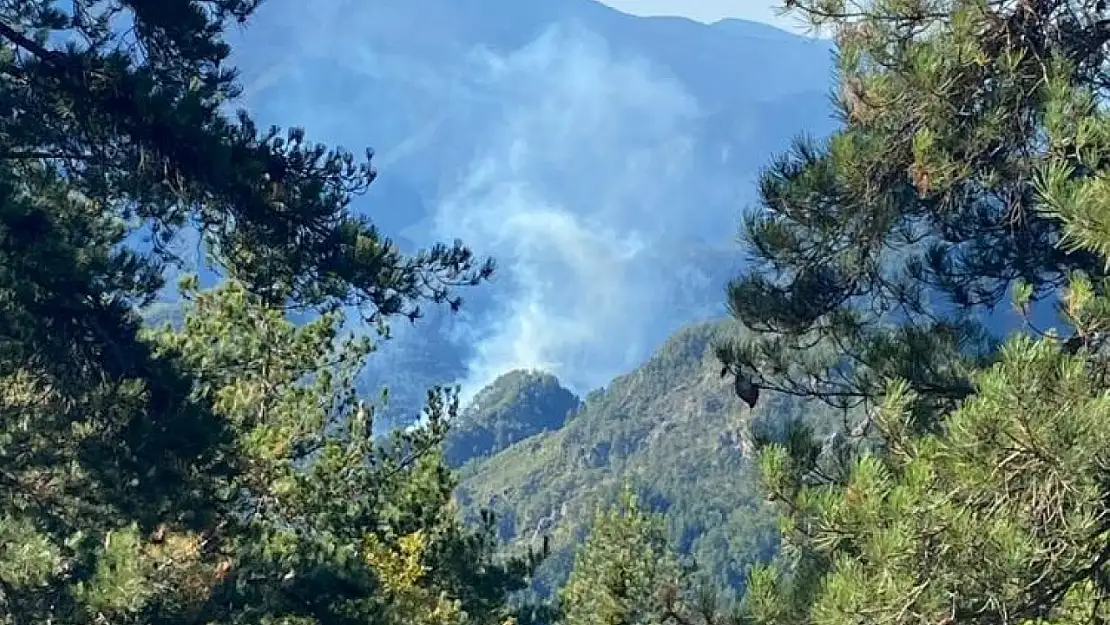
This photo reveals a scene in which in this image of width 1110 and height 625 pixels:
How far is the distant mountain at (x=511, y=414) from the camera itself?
373 ft

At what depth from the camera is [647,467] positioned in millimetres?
97812

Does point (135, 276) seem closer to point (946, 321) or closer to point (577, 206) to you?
point (946, 321)

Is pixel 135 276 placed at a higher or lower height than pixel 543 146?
lower

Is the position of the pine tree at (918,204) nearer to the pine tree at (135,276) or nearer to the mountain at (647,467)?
the pine tree at (135,276)

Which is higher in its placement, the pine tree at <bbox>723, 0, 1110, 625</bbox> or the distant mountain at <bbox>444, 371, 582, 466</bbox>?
the distant mountain at <bbox>444, 371, 582, 466</bbox>

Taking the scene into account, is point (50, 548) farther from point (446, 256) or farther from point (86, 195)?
point (446, 256)

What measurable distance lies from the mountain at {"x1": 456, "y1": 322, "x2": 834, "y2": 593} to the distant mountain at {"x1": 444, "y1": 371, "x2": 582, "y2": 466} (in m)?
2.79

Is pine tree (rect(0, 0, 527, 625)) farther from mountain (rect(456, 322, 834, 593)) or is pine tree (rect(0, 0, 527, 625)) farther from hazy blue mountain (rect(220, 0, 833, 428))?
hazy blue mountain (rect(220, 0, 833, 428))

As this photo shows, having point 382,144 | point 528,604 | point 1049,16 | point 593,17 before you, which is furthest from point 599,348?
Answer: point 1049,16

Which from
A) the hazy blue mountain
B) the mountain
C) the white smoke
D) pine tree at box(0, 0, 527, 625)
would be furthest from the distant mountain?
pine tree at box(0, 0, 527, 625)

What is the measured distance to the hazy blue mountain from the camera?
5630 inches

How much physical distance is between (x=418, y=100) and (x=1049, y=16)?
533ft

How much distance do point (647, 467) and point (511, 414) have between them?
2045 centimetres

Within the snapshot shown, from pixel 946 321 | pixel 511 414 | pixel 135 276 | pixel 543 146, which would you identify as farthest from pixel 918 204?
pixel 543 146
